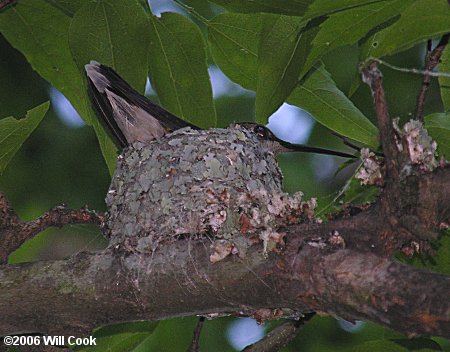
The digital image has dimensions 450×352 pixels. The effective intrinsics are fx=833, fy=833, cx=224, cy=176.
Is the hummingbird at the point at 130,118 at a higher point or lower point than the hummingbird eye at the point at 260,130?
higher

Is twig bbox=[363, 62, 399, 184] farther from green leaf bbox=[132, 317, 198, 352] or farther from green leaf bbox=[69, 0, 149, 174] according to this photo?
green leaf bbox=[132, 317, 198, 352]

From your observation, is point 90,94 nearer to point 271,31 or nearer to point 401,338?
point 271,31

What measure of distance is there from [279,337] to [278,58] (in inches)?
43.8

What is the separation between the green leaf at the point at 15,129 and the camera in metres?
2.83

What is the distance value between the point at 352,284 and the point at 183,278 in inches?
21.9

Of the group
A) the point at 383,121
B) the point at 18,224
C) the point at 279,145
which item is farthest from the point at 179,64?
the point at 279,145

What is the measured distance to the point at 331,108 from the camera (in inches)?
118

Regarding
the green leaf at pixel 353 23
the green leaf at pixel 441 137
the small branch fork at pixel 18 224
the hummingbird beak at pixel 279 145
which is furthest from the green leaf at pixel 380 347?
the hummingbird beak at pixel 279 145

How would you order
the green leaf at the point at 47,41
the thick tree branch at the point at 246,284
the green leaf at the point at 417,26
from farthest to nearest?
the green leaf at the point at 47,41
the green leaf at the point at 417,26
the thick tree branch at the point at 246,284

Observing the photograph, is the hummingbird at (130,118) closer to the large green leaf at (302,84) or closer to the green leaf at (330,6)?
the large green leaf at (302,84)

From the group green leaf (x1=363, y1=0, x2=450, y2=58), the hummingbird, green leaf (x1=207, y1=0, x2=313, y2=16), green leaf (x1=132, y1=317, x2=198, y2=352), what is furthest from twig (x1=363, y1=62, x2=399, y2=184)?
green leaf (x1=132, y1=317, x2=198, y2=352)

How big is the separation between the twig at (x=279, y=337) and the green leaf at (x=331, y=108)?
71 cm

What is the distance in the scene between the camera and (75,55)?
3008 mm

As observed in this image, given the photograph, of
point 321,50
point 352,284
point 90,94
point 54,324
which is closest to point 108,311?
point 54,324
